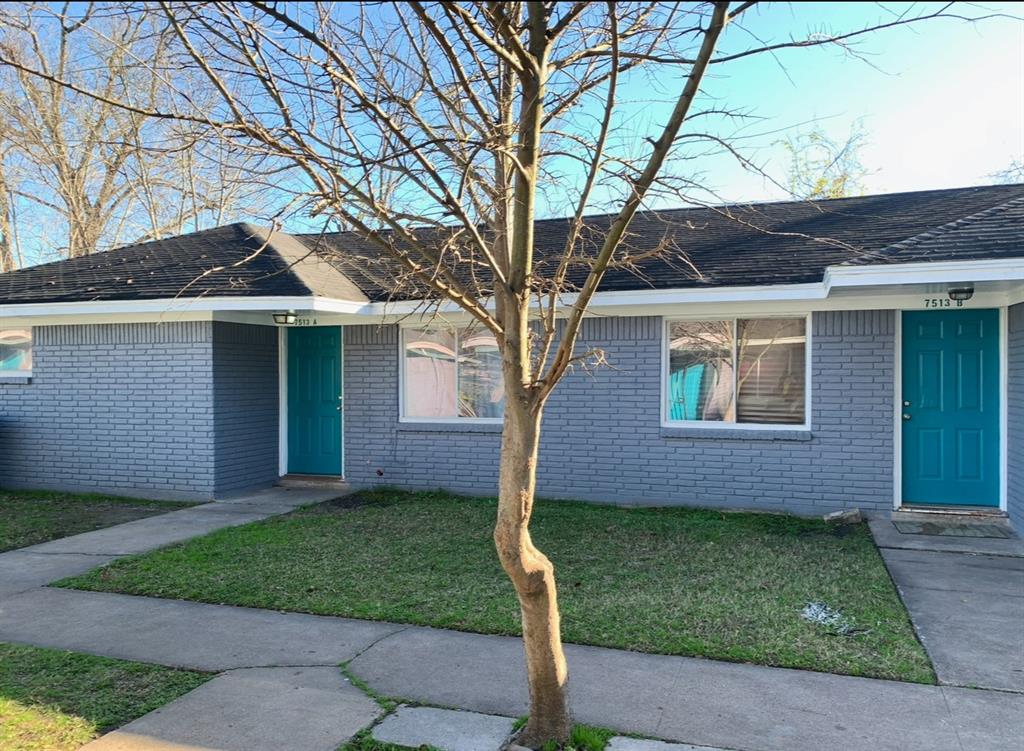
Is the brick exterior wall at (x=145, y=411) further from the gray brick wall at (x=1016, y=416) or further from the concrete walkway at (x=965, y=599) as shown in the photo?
the gray brick wall at (x=1016, y=416)

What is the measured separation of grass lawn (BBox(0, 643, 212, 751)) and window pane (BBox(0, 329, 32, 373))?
8.28m

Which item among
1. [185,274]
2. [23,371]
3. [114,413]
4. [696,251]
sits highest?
[696,251]

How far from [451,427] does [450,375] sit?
78 cm

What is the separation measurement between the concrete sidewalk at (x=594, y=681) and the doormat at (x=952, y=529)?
421 cm

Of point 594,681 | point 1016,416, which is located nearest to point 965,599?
point 1016,416

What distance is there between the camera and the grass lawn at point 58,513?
340 inches

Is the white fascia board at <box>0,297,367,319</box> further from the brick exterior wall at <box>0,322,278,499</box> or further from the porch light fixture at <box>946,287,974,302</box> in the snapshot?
the porch light fixture at <box>946,287,974,302</box>

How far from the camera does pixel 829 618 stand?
551cm

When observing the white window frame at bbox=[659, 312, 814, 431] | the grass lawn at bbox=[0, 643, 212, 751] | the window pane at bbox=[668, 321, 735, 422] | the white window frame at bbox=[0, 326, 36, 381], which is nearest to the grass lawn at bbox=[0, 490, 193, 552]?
the white window frame at bbox=[0, 326, 36, 381]

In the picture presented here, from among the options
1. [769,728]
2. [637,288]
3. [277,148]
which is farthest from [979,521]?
[277,148]

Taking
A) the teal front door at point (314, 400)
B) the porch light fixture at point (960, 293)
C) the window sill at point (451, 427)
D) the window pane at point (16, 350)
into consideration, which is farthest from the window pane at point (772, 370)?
the window pane at point (16, 350)

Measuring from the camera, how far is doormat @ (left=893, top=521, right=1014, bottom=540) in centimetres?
803

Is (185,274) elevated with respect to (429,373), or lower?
elevated

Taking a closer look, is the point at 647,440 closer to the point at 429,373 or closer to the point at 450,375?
the point at 450,375
